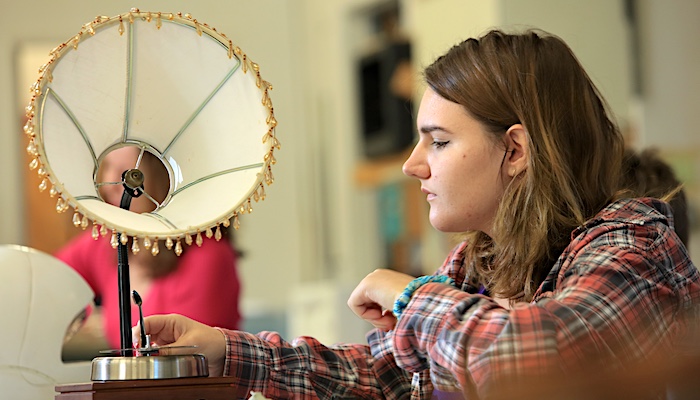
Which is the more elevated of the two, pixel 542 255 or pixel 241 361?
pixel 542 255

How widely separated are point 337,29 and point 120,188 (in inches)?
170

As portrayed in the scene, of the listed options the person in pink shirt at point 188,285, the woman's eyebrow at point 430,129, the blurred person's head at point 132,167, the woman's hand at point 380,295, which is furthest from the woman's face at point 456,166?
the person in pink shirt at point 188,285

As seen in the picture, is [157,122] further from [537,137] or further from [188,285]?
[188,285]

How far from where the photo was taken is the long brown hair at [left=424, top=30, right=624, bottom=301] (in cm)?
128

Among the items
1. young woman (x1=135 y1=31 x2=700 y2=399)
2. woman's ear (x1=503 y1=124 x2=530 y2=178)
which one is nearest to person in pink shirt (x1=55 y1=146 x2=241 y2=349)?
young woman (x1=135 y1=31 x2=700 y2=399)

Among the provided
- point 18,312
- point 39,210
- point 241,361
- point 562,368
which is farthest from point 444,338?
point 39,210

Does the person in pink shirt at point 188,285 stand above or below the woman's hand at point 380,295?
below

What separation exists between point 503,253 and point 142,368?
1.64 feet

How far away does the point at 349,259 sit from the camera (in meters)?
5.38

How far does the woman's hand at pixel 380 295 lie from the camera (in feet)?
3.89

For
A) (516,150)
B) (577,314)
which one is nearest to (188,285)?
(516,150)

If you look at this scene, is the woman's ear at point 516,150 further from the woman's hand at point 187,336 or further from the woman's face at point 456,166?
the woman's hand at point 187,336

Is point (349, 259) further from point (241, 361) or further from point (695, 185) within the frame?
point (241, 361)

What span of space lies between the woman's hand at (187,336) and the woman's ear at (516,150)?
1.46 ft
